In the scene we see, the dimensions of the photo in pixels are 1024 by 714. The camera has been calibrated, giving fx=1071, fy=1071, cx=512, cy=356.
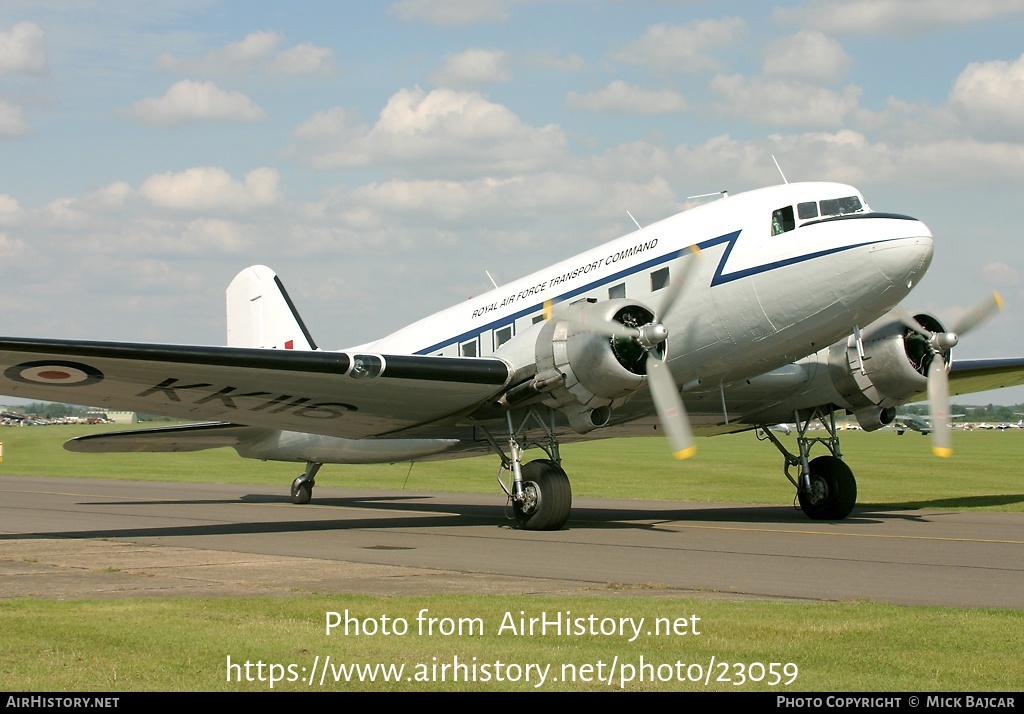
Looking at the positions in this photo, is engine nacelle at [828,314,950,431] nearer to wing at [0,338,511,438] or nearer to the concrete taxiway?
the concrete taxiway

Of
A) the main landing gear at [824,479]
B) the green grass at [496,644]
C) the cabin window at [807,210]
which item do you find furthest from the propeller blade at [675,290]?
the green grass at [496,644]

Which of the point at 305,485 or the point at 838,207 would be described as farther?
the point at 305,485

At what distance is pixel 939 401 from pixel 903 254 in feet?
11.5

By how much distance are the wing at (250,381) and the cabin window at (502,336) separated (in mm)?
1523

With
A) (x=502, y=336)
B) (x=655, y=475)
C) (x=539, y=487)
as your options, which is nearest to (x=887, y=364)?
(x=539, y=487)

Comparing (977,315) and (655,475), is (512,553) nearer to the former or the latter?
(977,315)

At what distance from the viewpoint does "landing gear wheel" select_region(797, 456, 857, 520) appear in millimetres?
18219

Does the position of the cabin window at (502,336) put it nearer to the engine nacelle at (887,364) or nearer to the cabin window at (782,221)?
the cabin window at (782,221)

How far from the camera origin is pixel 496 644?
7.16 meters

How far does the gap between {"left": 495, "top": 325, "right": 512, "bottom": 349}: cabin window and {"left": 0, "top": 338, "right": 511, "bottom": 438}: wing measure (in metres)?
1.52

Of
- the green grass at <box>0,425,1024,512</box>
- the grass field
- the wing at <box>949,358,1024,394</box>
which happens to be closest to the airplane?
the wing at <box>949,358,1024,394</box>

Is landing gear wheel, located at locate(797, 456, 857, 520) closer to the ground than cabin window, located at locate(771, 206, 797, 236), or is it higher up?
closer to the ground

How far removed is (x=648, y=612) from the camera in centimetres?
839
